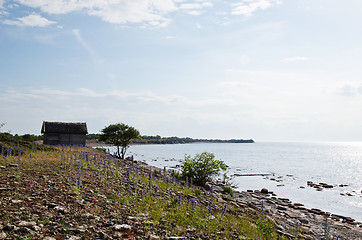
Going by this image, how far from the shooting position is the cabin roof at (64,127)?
51138 millimetres

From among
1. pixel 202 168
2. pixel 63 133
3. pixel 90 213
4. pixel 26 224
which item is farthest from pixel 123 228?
pixel 63 133

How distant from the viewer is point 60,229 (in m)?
6.78

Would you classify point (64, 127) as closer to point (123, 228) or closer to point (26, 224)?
point (123, 228)

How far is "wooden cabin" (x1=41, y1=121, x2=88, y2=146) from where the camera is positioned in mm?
51250

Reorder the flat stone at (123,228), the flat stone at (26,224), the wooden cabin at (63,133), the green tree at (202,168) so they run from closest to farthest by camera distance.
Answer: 1. the flat stone at (26,224)
2. the flat stone at (123,228)
3. the green tree at (202,168)
4. the wooden cabin at (63,133)

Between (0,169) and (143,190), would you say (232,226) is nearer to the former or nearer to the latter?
(143,190)

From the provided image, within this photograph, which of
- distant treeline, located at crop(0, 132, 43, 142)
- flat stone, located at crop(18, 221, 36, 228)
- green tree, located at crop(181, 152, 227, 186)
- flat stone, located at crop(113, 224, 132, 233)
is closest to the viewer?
flat stone, located at crop(18, 221, 36, 228)

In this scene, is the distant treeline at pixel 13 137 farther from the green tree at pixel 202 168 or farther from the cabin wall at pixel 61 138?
the green tree at pixel 202 168

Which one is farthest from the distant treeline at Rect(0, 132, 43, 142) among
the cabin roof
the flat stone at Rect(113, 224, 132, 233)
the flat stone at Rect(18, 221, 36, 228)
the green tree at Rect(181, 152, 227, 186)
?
the flat stone at Rect(113, 224, 132, 233)

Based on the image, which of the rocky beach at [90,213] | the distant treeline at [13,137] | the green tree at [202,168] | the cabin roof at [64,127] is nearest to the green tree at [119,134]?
the cabin roof at [64,127]

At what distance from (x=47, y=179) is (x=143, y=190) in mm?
4081

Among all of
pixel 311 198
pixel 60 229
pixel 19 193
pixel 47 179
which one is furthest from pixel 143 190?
pixel 311 198

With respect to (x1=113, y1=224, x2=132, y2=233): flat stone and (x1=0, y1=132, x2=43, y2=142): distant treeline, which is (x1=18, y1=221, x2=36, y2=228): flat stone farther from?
(x1=0, y1=132, x2=43, y2=142): distant treeline

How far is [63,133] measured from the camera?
52.0m
